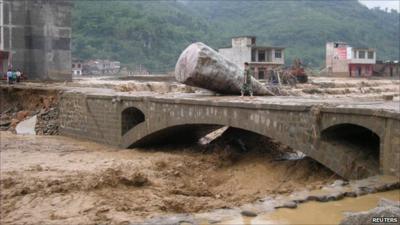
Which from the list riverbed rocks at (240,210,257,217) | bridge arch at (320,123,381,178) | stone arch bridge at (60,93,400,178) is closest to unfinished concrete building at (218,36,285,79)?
stone arch bridge at (60,93,400,178)

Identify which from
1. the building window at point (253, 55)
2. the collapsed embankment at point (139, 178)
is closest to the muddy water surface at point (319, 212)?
the collapsed embankment at point (139, 178)

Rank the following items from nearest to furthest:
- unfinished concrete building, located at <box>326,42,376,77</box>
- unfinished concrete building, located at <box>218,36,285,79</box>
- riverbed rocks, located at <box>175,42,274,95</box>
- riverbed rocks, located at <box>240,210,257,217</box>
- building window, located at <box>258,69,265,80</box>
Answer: riverbed rocks, located at <box>240,210,257,217</box> → riverbed rocks, located at <box>175,42,274,95</box> → building window, located at <box>258,69,265,80</box> → unfinished concrete building, located at <box>218,36,285,79</box> → unfinished concrete building, located at <box>326,42,376,77</box>

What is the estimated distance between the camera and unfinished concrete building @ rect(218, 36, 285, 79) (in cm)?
6303

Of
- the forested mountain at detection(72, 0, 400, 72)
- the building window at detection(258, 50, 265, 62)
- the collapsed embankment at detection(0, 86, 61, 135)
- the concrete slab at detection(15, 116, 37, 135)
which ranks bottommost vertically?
the concrete slab at detection(15, 116, 37, 135)

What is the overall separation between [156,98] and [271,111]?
21.0ft

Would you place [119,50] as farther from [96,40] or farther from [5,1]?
[5,1]

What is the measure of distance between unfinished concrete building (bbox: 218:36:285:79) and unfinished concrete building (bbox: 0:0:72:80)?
2225 cm

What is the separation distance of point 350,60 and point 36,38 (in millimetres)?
44160

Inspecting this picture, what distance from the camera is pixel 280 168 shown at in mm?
18578

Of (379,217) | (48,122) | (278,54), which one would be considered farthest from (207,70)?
(278,54)

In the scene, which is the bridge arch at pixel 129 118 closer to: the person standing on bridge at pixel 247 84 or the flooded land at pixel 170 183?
the flooded land at pixel 170 183

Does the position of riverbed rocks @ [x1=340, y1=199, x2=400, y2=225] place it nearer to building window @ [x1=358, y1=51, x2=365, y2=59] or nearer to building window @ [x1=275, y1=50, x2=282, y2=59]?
building window @ [x1=275, y1=50, x2=282, y2=59]

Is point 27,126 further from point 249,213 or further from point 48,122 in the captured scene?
point 249,213

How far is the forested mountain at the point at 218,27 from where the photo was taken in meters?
87.1
